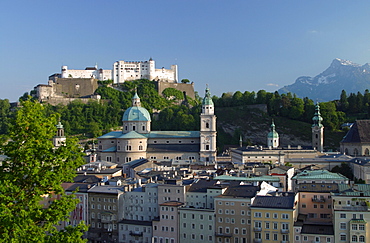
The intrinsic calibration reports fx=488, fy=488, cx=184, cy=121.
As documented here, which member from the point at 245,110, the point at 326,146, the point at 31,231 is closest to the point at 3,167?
the point at 31,231

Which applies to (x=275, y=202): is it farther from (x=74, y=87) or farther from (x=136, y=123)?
(x=74, y=87)

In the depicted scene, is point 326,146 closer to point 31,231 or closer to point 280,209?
point 280,209

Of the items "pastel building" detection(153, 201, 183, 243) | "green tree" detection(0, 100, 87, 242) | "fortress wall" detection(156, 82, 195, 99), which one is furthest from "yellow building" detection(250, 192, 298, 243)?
"fortress wall" detection(156, 82, 195, 99)

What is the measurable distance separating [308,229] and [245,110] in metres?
71.9

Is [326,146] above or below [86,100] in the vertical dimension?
below

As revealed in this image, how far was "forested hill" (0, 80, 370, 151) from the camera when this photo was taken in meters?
96.2

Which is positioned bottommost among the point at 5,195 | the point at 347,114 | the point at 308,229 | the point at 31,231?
the point at 308,229

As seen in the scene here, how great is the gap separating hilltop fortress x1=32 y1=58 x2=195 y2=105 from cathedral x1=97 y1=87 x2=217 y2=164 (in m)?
43.6

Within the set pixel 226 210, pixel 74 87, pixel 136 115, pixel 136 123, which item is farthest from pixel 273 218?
pixel 74 87

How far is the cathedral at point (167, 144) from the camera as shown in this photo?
7331 centimetres

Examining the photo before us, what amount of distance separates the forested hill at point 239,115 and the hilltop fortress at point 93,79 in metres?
3.52

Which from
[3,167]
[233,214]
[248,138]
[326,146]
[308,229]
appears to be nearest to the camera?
[3,167]

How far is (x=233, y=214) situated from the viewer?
1550 inches

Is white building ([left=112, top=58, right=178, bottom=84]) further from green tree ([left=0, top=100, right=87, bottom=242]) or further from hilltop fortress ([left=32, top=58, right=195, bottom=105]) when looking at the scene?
green tree ([left=0, top=100, right=87, bottom=242])
